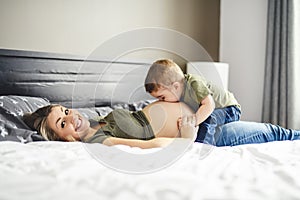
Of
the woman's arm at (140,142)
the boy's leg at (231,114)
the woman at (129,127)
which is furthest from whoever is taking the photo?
the boy's leg at (231,114)

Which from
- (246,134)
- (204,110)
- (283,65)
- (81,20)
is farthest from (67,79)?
(283,65)

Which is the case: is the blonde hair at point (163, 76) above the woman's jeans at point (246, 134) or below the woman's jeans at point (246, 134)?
above

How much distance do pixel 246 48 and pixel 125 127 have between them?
6.63ft

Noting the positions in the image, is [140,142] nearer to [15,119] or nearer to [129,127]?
[129,127]

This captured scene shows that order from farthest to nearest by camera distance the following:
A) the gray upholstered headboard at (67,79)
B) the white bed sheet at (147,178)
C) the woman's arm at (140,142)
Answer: the gray upholstered headboard at (67,79)
the woman's arm at (140,142)
the white bed sheet at (147,178)

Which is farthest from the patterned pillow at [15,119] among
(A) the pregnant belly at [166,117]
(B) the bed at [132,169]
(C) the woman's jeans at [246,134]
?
(C) the woman's jeans at [246,134]

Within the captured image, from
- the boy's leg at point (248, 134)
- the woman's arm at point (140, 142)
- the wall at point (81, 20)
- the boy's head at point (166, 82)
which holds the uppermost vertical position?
the wall at point (81, 20)

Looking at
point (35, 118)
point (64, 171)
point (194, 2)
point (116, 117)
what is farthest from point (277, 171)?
point (194, 2)

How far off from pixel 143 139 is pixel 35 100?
0.70 metres

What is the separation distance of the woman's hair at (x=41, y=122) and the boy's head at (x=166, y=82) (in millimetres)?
470

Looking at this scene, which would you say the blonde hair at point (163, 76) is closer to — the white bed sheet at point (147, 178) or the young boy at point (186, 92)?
the young boy at point (186, 92)

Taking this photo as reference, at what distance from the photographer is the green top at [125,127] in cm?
138

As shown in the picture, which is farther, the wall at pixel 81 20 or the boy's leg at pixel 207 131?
the wall at pixel 81 20

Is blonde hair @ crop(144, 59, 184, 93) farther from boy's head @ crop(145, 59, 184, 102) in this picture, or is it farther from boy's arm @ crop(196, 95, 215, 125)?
boy's arm @ crop(196, 95, 215, 125)
